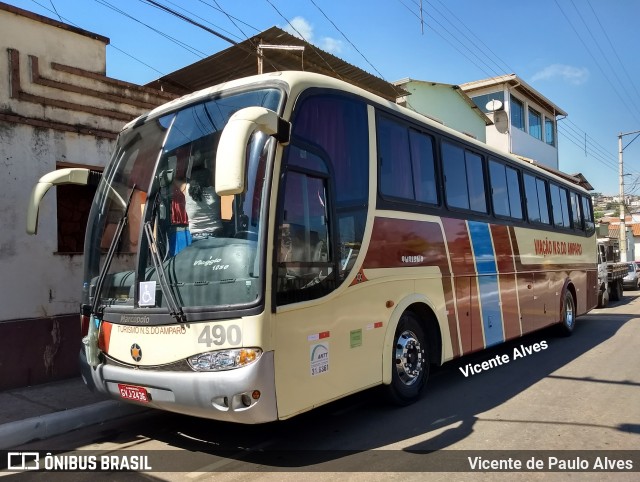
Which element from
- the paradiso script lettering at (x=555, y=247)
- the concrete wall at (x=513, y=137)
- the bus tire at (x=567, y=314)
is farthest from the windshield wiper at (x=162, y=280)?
the concrete wall at (x=513, y=137)

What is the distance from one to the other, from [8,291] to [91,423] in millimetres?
2231

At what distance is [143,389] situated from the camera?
427 cm

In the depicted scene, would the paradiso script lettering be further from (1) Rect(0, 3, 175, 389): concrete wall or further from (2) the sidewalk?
(1) Rect(0, 3, 175, 389): concrete wall

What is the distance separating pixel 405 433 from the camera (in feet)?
16.1

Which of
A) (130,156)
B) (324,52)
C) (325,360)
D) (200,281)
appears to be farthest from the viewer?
(324,52)

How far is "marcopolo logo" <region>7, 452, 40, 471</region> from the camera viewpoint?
4398 millimetres

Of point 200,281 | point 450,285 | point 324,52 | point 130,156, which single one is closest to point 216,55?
point 324,52

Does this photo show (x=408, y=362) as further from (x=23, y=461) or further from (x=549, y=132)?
(x=549, y=132)

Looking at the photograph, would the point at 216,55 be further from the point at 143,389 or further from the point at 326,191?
the point at 143,389

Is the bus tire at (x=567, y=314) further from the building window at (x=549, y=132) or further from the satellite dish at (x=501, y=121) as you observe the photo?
the building window at (x=549, y=132)

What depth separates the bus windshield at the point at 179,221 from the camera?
4059 mm

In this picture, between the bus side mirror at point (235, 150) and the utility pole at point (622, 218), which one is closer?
the bus side mirror at point (235, 150)

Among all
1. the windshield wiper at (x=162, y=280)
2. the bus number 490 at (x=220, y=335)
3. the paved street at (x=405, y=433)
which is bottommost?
the paved street at (x=405, y=433)

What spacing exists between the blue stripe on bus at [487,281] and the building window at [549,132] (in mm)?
24431
